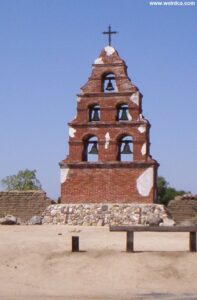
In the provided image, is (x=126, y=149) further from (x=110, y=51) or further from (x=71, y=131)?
(x=110, y=51)

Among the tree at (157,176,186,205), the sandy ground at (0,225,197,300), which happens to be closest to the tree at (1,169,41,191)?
the tree at (157,176,186,205)

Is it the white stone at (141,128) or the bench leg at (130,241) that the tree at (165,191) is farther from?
the bench leg at (130,241)

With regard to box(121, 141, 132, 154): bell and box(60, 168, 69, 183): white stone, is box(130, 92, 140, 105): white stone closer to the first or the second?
box(121, 141, 132, 154): bell

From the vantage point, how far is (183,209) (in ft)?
90.6

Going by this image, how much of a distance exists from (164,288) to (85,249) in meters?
3.31

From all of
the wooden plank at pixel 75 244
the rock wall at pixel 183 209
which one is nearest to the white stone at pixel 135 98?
the rock wall at pixel 183 209

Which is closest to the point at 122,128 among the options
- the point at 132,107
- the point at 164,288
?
the point at 132,107

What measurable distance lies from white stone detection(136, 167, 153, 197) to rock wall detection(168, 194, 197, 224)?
121 centimetres

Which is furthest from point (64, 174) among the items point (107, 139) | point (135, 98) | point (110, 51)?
point (110, 51)

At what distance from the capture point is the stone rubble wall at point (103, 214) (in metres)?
26.8

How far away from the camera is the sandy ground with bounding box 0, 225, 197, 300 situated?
12.2 m

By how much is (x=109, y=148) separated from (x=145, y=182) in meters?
2.18

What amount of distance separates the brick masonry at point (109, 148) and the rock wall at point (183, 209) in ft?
3.20

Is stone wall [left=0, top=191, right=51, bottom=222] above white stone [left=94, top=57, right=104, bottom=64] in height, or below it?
below
